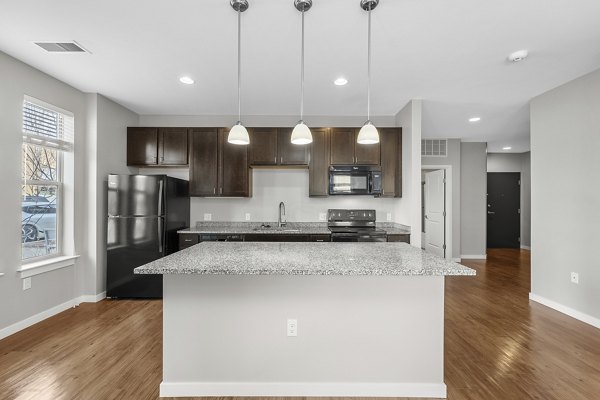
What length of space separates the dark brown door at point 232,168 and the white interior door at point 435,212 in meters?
4.28

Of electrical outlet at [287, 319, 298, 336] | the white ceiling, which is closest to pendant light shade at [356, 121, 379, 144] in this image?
the white ceiling

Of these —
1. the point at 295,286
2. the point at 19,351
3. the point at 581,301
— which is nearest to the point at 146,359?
the point at 19,351

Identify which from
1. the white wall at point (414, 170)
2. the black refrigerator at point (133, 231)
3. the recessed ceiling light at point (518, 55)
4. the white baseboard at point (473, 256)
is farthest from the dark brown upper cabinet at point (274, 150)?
the white baseboard at point (473, 256)

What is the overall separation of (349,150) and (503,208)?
231 inches

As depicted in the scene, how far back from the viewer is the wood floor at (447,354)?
6.61ft

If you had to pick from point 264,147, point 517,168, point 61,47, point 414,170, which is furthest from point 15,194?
point 517,168

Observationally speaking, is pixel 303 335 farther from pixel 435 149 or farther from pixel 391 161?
pixel 435 149

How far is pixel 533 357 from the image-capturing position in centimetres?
243

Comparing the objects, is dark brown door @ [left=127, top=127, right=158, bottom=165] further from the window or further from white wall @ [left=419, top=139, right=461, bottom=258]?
white wall @ [left=419, top=139, right=461, bottom=258]

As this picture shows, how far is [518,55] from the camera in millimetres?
2691

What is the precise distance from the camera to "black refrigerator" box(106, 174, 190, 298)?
3.78m

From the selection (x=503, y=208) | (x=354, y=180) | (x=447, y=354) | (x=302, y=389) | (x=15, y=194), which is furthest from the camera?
(x=503, y=208)

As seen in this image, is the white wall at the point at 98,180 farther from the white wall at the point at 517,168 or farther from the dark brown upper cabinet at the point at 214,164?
the white wall at the point at 517,168

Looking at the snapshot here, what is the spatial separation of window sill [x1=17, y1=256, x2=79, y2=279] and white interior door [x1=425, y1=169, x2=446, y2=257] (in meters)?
6.39
